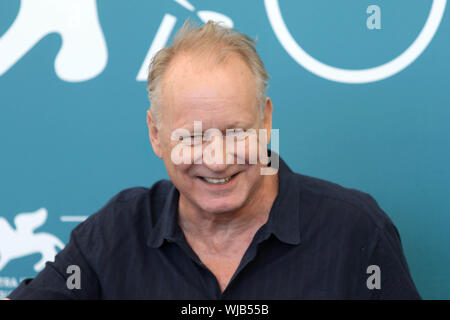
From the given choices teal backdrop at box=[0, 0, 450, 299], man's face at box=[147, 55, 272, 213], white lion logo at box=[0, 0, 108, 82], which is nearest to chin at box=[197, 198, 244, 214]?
man's face at box=[147, 55, 272, 213]

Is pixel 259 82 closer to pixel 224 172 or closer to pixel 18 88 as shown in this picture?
pixel 224 172

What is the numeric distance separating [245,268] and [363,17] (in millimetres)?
742

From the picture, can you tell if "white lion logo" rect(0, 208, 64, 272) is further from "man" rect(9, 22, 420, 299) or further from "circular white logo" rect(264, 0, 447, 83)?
"circular white logo" rect(264, 0, 447, 83)

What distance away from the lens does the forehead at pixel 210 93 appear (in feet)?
3.30

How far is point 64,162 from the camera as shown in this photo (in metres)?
1.63

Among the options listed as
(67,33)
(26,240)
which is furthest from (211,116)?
(26,240)

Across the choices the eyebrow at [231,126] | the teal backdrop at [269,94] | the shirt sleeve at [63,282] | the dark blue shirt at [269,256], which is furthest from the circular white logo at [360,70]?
the shirt sleeve at [63,282]

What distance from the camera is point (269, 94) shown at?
150 cm

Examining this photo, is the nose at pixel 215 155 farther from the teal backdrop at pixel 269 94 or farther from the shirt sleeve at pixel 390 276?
the teal backdrop at pixel 269 94

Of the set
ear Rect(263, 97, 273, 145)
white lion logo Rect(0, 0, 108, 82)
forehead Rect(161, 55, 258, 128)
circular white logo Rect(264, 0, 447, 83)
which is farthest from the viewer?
white lion logo Rect(0, 0, 108, 82)

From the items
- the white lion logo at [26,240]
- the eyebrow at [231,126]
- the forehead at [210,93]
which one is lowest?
the white lion logo at [26,240]

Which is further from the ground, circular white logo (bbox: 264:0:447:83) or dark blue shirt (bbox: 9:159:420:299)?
circular white logo (bbox: 264:0:447:83)

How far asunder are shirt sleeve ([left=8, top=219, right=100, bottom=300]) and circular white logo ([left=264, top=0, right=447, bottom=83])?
2.37 feet

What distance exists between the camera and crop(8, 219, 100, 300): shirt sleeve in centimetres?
112
